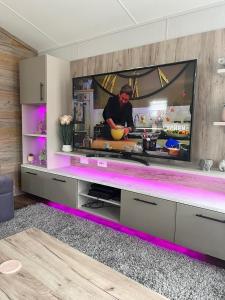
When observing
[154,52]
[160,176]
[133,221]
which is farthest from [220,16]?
[133,221]

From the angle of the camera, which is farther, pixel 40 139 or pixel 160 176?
pixel 40 139

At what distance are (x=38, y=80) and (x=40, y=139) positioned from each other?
3.19 feet

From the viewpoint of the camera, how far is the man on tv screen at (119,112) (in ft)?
8.11

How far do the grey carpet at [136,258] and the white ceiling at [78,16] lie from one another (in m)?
2.23

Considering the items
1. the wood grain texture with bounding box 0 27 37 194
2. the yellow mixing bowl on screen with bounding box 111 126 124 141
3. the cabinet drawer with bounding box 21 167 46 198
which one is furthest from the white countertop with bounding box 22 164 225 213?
the wood grain texture with bounding box 0 27 37 194

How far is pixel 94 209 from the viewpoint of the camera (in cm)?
276

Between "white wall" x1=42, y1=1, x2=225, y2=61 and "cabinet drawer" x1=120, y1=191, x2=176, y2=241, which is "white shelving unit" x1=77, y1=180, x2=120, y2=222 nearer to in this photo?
"cabinet drawer" x1=120, y1=191, x2=176, y2=241

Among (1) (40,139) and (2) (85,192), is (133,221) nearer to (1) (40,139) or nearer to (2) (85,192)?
(2) (85,192)

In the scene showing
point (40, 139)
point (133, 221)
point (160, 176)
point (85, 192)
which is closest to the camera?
point (133, 221)

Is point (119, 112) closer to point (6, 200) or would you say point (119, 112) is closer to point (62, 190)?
point (62, 190)

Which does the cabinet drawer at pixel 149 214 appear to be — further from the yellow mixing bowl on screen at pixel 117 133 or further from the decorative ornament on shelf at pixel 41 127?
the decorative ornament on shelf at pixel 41 127

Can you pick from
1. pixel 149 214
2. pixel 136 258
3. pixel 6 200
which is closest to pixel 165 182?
pixel 149 214

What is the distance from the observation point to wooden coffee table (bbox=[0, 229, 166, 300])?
1092mm

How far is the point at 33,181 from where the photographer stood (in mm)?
3229
